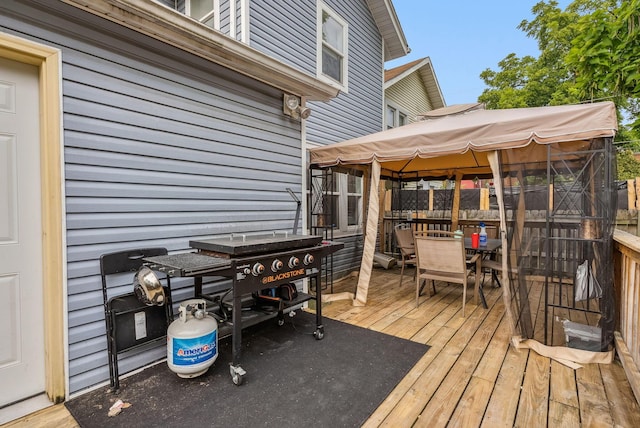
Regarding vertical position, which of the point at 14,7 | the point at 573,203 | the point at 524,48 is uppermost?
the point at 524,48

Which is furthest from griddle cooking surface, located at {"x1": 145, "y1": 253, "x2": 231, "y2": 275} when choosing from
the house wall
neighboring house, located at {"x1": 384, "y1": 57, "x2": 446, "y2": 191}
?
the house wall

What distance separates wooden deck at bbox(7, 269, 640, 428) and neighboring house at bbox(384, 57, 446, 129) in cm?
543

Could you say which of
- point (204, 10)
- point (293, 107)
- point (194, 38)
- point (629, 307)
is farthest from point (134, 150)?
point (629, 307)

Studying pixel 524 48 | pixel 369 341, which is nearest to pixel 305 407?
pixel 369 341

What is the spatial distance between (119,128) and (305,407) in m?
2.40

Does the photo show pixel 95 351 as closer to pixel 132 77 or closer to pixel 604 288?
pixel 132 77

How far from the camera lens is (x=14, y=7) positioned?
181 cm

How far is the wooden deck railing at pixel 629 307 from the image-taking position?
217 centimetres

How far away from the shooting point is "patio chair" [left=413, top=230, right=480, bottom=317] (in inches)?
139

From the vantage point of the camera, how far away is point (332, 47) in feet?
18.7

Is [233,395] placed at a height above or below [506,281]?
below

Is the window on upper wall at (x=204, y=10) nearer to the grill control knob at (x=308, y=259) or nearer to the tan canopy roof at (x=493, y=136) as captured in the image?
the tan canopy roof at (x=493, y=136)

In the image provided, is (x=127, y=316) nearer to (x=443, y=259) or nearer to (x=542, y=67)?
(x=443, y=259)

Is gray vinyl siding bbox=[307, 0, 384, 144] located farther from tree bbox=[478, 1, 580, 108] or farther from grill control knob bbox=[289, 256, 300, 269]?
tree bbox=[478, 1, 580, 108]
